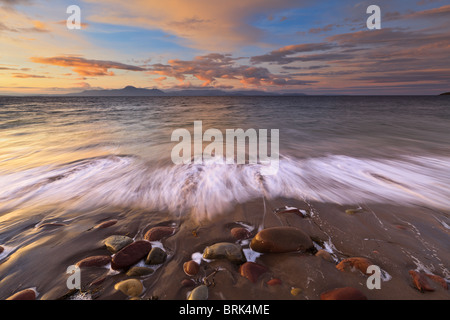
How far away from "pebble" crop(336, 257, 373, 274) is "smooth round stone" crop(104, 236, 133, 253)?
8.50 ft

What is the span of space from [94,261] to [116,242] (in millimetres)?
306

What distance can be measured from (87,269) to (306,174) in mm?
4921

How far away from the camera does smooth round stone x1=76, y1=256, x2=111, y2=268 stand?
2242 millimetres

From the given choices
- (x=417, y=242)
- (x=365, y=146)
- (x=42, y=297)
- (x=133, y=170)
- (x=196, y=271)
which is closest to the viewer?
(x=42, y=297)

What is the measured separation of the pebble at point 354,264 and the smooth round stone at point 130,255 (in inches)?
89.2

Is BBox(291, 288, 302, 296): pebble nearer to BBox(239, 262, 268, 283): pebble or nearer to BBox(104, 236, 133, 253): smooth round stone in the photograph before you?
BBox(239, 262, 268, 283): pebble

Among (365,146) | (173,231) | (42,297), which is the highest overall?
(365,146)

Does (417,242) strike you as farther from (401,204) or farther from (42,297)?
(42,297)

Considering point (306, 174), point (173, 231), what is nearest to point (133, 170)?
point (173, 231)

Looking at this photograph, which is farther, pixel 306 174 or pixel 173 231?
pixel 306 174

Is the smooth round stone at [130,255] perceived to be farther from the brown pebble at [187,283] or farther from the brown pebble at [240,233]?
the brown pebble at [240,233]

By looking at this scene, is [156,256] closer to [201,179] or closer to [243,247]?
[243,247]
